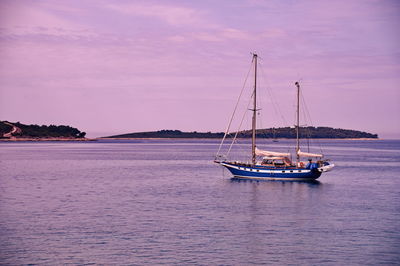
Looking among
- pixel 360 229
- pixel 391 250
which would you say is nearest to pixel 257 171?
pixel 360 229

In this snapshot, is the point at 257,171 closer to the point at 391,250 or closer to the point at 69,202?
the point at 69,202

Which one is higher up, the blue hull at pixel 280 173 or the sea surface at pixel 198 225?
the blue hull at pixel 280 173

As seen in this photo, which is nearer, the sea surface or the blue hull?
the sea surface

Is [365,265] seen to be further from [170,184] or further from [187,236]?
[170,184]

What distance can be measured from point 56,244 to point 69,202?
19453 millimetres

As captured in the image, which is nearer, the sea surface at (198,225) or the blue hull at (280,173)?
the sea surface at (198,225)

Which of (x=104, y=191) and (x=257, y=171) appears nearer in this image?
(x=104, y=191)

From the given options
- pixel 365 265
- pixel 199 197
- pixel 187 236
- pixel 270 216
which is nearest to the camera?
pixel 365 265

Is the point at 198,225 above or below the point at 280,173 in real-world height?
below

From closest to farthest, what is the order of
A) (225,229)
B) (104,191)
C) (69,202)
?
(225,229) < (69,202) < (104,191)

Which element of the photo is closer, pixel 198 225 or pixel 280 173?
pixel 198 225

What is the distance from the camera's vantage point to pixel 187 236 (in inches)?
1391

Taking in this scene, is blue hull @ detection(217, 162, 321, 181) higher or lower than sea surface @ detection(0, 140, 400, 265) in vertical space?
higher

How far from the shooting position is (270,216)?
4419 cm
